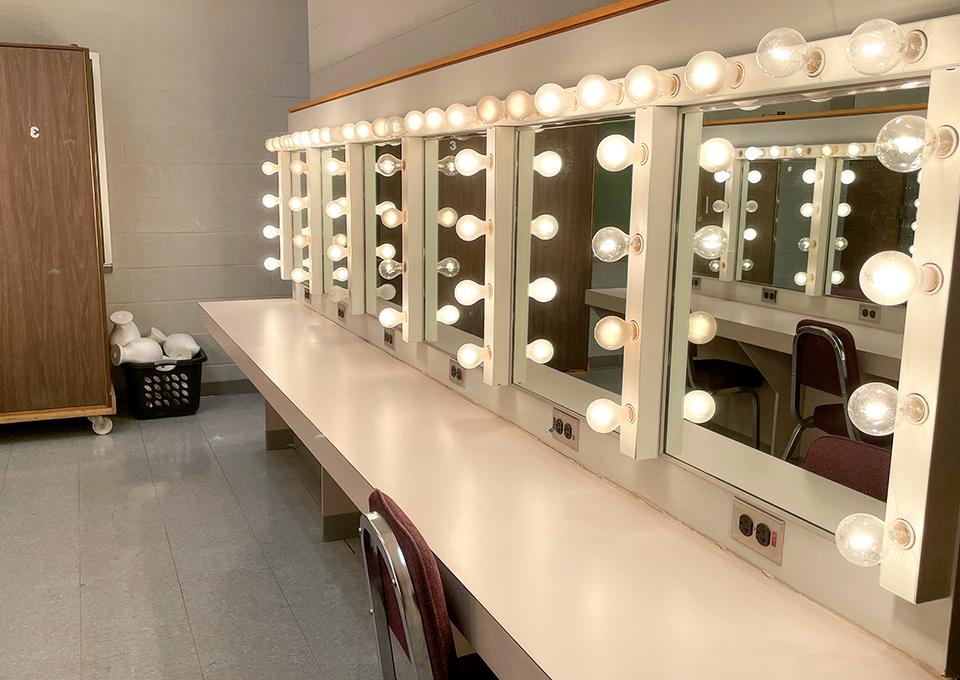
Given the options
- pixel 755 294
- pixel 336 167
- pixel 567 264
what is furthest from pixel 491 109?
pixel 336 167

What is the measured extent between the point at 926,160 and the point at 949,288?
162 millimetres

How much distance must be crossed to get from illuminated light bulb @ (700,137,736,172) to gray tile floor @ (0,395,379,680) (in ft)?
5.64

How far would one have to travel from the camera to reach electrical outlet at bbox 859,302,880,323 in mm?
1288

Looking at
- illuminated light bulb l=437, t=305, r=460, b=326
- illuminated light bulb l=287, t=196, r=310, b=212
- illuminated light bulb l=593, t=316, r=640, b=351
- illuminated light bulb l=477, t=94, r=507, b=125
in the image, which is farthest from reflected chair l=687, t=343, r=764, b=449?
illuminated light bulb l=287, t=196, r=310, b=212

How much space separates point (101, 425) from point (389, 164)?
267 centimetres

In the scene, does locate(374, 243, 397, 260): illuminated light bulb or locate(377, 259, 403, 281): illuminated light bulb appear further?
locate(374, 243, 397, 260): illuminated light bulb

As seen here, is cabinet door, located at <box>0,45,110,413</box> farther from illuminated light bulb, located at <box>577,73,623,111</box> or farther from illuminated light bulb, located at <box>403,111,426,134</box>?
illuminated light bulb, located at <box>577,73,623,111</box>

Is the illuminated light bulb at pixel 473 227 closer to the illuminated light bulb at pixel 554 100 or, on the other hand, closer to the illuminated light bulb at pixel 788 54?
the illuminated light bulb at pixel 554 100

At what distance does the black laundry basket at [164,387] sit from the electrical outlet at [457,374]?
2.86m

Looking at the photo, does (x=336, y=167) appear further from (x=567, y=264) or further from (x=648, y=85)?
(x=648, y=85)

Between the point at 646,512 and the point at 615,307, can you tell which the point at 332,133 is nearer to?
the point at 615,307

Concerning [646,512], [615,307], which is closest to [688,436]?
[646,512]

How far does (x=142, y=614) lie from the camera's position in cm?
279

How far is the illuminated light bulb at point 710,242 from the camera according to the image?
62.9 inches
